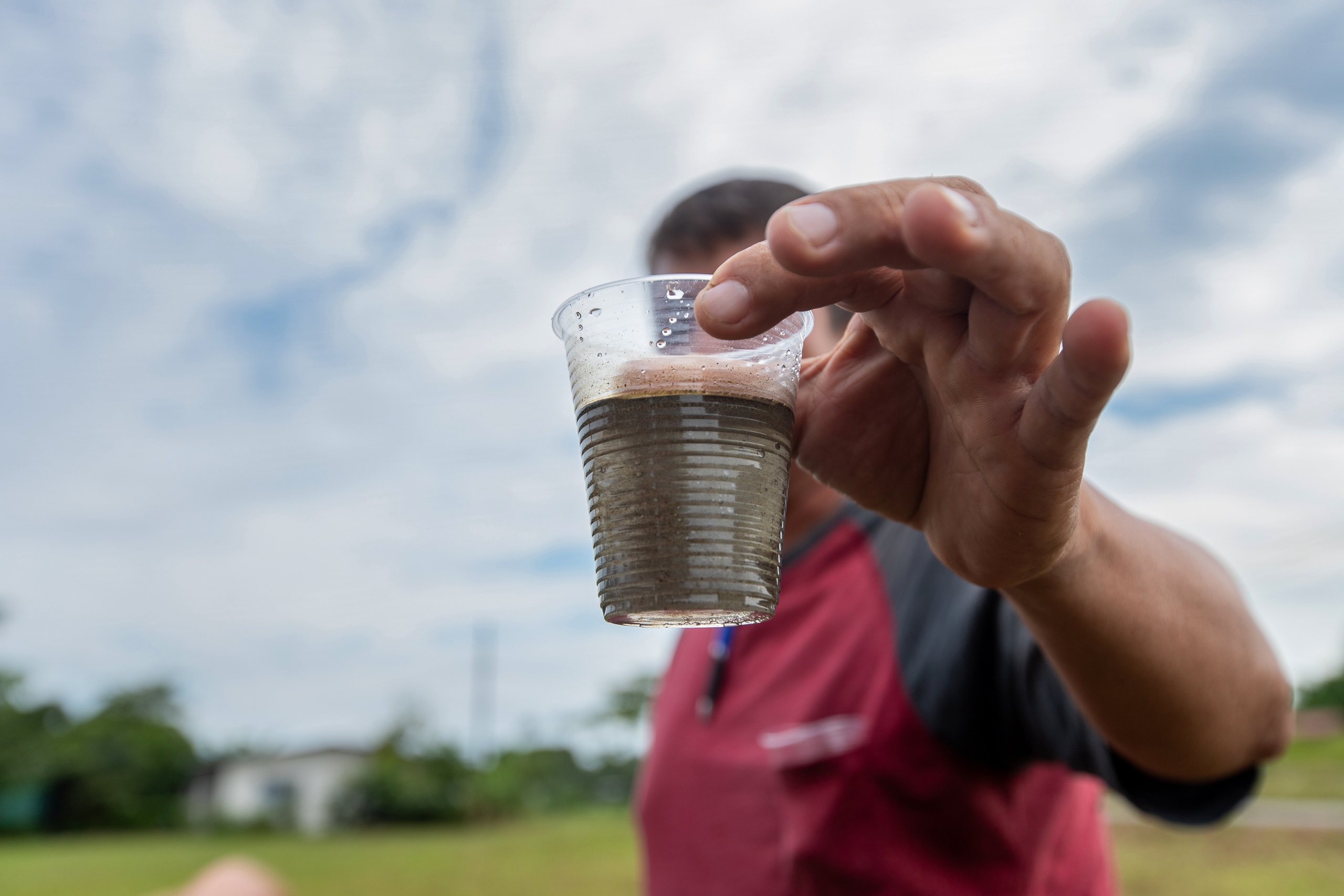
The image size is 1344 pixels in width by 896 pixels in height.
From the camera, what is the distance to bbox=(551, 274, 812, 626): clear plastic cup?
1.27 metres

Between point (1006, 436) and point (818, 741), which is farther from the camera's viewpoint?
point (818, 741)

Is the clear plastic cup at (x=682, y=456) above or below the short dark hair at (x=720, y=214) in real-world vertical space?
below

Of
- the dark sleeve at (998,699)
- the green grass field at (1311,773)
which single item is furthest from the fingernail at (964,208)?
the green grass field at (1311,773)

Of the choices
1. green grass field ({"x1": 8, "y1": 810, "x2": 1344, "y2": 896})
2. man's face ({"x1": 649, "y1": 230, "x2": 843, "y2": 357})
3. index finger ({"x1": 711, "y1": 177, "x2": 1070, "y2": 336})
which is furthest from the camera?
green grass field ({"x1": 8, "y1": 810, "x2": 1344, "y2": 896})

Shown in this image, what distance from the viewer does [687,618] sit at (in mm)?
1280

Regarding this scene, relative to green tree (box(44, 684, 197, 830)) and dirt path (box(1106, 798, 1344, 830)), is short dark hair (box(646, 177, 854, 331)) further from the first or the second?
green tree (box(44, 684, 197, 830))

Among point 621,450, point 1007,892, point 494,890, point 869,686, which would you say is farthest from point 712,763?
point 494,890

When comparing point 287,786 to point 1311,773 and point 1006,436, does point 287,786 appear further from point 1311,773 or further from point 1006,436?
point 1006,436

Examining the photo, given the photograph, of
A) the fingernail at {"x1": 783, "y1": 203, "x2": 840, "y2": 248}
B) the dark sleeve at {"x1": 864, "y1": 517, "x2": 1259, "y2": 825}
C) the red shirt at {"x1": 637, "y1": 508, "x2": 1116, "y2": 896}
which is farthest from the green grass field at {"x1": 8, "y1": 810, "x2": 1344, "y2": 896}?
the fingernail at {"x1": 783, "y1": 203, "x2": 840, "y2": 248}

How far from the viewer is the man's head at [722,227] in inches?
112

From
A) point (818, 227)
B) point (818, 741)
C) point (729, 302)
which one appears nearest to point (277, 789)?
point (818, 741)

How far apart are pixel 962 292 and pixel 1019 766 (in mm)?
1480

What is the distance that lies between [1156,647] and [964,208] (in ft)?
3.00

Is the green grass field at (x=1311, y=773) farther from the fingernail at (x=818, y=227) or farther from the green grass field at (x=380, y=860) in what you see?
the fingernail at (x=818, y=227)
